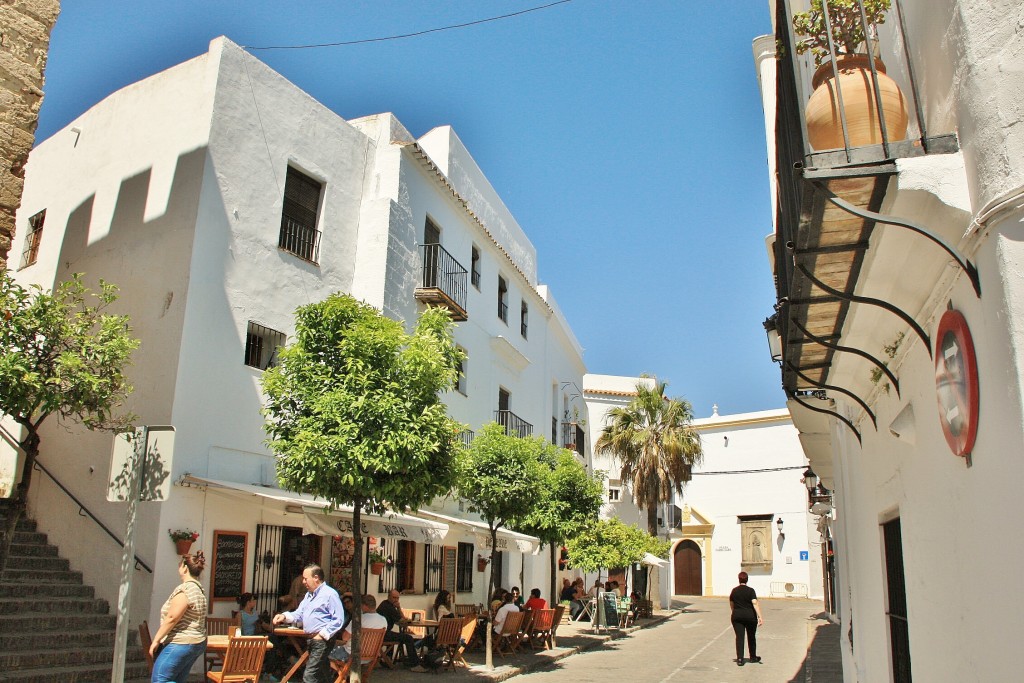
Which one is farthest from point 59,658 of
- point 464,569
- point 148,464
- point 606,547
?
point 606,547

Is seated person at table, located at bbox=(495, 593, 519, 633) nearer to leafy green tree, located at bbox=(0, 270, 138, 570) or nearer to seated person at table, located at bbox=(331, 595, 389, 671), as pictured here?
seated person at table, located at bbox=(331, 595, 389, 671)

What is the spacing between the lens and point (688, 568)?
A: 4688 cm

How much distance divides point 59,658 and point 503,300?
1596 cm

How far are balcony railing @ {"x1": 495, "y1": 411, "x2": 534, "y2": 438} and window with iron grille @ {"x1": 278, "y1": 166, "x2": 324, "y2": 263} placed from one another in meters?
8.53

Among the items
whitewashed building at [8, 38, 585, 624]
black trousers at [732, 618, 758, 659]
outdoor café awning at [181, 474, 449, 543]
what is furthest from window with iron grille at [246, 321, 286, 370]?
black trousers at [732, 618, 758, 659]

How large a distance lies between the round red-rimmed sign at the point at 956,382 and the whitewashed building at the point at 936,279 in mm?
12

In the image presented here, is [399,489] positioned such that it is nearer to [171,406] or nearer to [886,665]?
[171,406]

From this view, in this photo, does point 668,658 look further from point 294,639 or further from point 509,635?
point 294,639

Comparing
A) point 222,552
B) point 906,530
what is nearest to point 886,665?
point 906,530

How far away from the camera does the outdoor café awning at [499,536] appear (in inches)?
654

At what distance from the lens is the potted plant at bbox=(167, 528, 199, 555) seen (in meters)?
11.7

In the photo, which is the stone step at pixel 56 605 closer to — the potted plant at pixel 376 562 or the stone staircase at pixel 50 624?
the stone staircase at pixel 50 624

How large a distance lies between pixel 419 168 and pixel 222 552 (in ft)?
31.7

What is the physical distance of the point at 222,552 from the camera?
1240 cm
